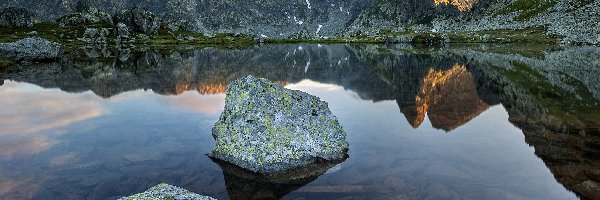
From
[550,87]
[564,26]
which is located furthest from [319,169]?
[564,26]

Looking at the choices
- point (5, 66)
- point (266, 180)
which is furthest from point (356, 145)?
point (5, 66)

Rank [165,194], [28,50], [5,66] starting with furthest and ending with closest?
[28,50] < [5,66] < [165,194]

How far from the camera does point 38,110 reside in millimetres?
29375

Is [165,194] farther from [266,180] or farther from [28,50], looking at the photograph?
[28,50]

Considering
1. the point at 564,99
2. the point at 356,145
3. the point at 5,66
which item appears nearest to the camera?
the point at 356,145

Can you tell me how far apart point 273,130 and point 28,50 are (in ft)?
247

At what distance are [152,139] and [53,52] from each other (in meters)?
72.0

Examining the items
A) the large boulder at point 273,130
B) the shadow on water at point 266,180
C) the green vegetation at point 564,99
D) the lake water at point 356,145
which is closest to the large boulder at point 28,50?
the lake water at point 356,145

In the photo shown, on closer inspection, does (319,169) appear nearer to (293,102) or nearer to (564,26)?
(293,102)

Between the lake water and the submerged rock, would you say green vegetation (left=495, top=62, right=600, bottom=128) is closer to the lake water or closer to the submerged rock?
the lake water

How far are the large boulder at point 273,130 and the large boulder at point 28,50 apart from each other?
7132cm

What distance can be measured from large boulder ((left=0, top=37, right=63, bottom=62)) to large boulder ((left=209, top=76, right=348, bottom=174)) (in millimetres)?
71324

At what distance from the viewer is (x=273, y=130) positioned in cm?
1816

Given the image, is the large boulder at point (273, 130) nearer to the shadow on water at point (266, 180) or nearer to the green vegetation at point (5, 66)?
the shadow on water at point (266, 180)
